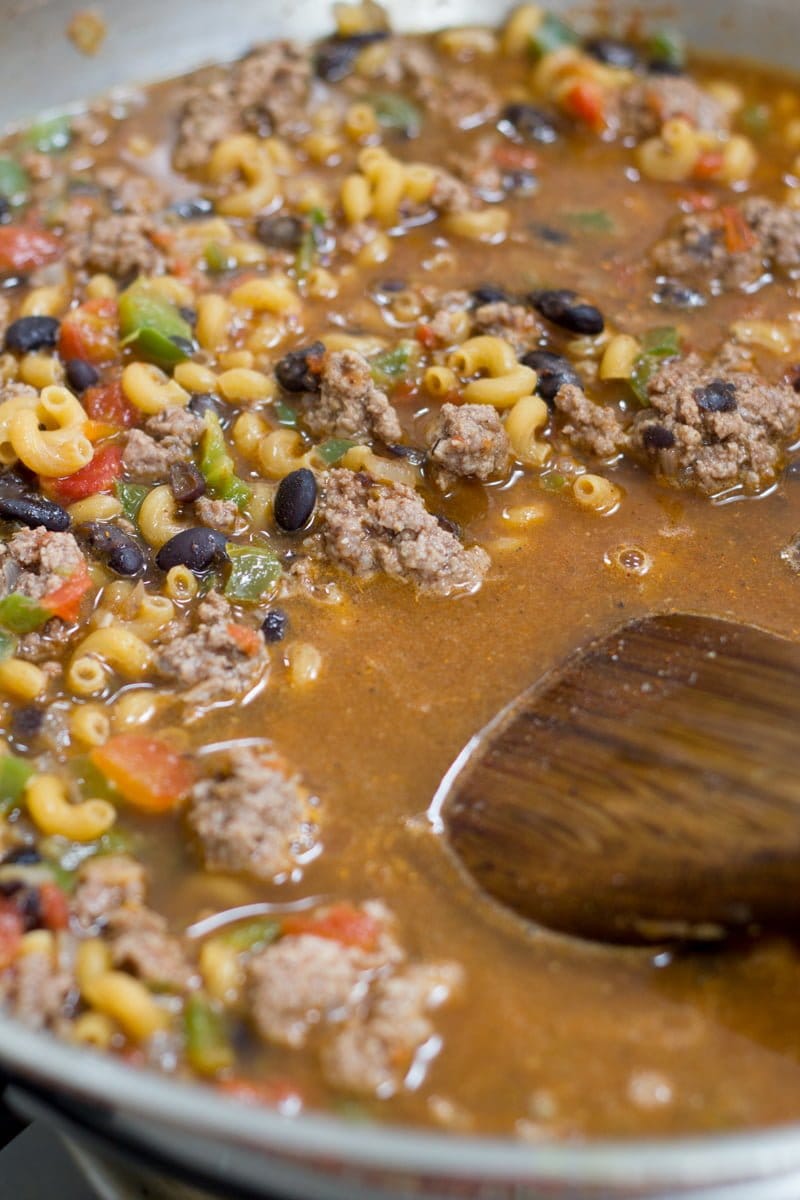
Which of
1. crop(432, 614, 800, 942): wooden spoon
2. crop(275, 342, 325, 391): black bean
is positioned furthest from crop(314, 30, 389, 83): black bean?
crop(432, 614, 800, 942): wooden spoon

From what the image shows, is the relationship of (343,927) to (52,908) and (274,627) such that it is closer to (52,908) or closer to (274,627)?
(52,908)

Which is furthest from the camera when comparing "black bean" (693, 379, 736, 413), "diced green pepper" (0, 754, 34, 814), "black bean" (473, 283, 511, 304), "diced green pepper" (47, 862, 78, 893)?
"black bean" (473, 283, 511, 304)

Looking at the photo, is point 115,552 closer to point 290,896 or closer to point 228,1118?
point 290,896

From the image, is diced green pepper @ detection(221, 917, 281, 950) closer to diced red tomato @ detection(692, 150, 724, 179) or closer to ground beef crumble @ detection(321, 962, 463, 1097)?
ground beef crumble @ detection(321, 962, 463, 1097)

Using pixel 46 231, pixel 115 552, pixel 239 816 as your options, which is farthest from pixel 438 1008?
pixel 46 231

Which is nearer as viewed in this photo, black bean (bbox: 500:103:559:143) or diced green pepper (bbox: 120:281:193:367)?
diced green pepper (bbox: 120:281:193:367)

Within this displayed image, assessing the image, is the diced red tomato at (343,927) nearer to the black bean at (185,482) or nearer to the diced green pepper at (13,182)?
the black bean at (185,482)

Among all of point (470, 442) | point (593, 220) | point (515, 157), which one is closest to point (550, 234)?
point (593, 220)
